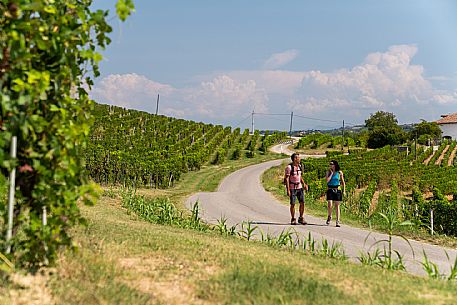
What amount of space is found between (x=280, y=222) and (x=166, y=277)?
935 cm

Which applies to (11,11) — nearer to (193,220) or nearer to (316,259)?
(316,259)

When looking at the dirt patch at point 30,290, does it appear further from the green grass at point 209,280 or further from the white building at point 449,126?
the white building at point 449,126

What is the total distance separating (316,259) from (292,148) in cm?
6346

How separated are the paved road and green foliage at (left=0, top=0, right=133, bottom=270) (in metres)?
5.66

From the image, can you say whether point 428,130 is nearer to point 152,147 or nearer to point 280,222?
point 152,147

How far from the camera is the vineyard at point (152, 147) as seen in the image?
30.5m

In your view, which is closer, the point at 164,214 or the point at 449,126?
the point at 164,214

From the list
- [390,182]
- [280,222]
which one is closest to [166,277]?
[280,222]

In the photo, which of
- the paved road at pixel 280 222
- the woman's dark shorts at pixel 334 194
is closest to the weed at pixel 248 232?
the paved road at pixel 280 222

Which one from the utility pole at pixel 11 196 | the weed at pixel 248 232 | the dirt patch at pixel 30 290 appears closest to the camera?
the dirt patch at pixel 30 290

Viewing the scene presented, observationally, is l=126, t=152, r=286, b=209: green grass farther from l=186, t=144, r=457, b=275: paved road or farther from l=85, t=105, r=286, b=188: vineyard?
l=186, t=144, r=457, b=275: paved road

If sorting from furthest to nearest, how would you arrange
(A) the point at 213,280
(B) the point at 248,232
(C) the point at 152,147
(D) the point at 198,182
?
(C) the point at 152,147 < (D) the point at 198,182 < (B) the point at 248,232 < (A) the point at 213,280

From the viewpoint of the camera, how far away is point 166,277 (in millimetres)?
5098

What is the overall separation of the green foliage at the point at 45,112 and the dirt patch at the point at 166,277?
0.80 meters
